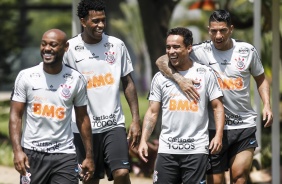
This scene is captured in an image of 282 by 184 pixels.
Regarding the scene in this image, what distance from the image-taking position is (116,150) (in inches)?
350

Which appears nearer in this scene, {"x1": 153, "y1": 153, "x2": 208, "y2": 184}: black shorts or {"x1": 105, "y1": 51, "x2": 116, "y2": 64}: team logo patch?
{"x1": 153, "y1": 153, "x2": 208, "y2": 184}: black shorts

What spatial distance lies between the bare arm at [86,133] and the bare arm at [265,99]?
6.08 ft

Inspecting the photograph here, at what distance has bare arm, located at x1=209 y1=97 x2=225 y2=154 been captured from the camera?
8.43 metres

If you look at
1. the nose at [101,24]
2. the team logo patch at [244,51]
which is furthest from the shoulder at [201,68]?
the nose at [101,24]

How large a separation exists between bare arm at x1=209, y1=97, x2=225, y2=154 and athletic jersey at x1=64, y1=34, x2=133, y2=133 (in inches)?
38.7

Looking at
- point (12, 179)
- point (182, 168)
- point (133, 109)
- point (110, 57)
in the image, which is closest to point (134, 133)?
point (133, 109)

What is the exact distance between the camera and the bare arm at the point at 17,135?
773 cm

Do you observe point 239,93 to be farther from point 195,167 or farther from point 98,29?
point 98,29

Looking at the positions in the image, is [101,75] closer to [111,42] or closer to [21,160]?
[111,42]

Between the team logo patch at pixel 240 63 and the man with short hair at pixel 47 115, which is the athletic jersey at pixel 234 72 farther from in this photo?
the man with short hair at pixel 47 115

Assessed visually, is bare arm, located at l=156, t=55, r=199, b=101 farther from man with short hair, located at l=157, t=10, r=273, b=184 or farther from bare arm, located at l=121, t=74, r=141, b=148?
bare arm, located at l=121, t=74, r=141, b=148

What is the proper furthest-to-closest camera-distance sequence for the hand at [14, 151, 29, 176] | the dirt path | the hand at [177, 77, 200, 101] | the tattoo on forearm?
the dirt path, the tattoo on forearm, the hand at [177, 77, 200, 101], the hand at [14, 151, 29, 176]

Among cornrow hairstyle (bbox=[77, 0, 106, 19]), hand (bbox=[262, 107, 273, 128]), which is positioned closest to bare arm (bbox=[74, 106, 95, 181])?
cornrow hairstyle (bbox=[77, 0, 106, 19])

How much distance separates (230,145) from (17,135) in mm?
2373
